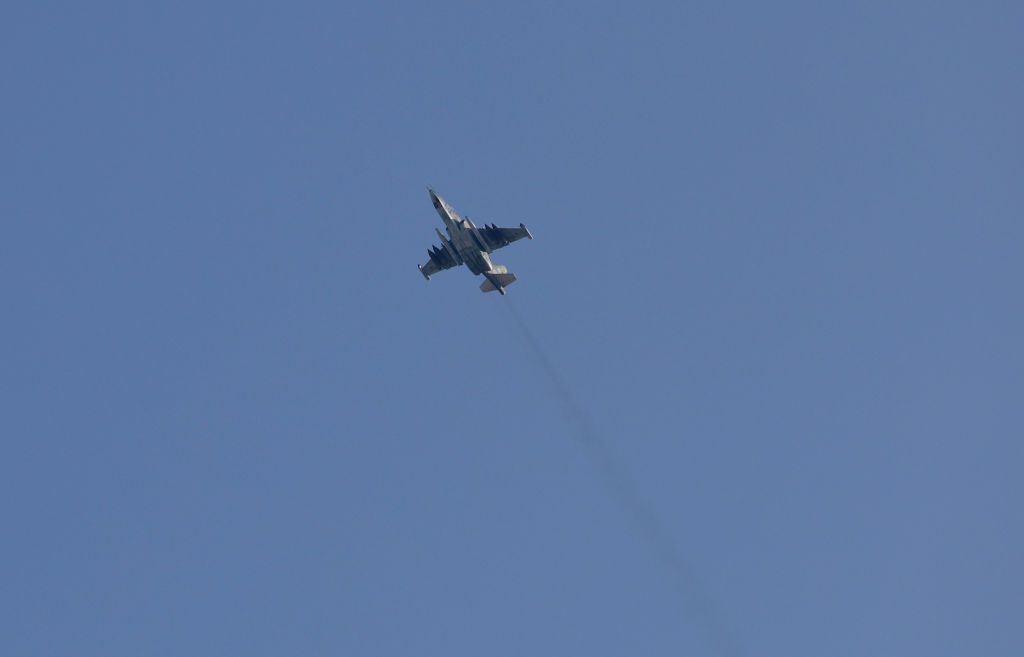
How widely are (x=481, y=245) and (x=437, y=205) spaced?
4.08m

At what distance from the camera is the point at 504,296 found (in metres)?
116

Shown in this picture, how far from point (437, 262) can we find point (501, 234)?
24.1 feet

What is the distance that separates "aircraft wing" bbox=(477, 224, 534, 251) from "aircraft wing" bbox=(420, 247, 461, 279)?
3702 mm

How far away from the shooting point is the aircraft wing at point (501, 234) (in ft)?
373

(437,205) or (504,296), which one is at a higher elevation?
(437,205)

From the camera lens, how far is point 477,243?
115m

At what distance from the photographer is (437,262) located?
11969 cm

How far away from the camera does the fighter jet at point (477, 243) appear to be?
11412cm

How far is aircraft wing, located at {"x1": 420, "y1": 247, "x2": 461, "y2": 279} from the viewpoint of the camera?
389 feet

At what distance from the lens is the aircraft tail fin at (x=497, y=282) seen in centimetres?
11588

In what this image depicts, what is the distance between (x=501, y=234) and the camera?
114 meters

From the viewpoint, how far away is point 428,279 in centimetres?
12112

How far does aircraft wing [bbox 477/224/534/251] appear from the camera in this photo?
11362cm

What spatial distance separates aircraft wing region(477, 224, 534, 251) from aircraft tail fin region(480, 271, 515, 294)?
2.30 meters
